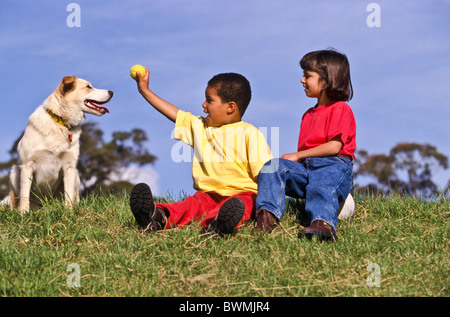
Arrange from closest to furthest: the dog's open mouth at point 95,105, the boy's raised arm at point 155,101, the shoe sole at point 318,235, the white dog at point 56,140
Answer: the shoe sole at point 318,235, the boy's raised arm at point 155,101, the white dog at point 56,140, the dog's open mouth at point 95,105

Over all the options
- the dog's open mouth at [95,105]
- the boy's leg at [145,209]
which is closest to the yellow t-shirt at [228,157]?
the boy's leg at [145,209]

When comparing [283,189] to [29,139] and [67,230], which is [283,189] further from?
[29,139]

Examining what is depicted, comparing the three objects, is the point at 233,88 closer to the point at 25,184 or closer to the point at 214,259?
the point at 214,259

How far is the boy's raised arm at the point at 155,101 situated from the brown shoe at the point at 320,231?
6.99 feet

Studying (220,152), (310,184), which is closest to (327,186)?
(310,184)

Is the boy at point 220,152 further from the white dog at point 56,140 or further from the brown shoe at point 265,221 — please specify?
the white dog at point 56,140

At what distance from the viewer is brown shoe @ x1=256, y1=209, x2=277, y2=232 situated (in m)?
5.55

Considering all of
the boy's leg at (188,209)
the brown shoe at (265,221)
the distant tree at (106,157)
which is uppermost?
the distant tree at (106,157)

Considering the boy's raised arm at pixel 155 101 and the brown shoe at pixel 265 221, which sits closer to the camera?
the brown shoe at pixel 265 221

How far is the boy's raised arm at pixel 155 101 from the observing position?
6.36 m

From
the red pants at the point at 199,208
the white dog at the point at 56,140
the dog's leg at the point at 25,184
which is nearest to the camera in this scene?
the red pants at the point at 199,208

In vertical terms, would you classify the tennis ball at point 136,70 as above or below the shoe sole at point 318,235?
above

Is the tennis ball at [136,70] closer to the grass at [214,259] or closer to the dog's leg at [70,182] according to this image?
the grass at [214,259]
